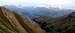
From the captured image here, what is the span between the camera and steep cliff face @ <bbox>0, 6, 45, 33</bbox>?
2.94 feet

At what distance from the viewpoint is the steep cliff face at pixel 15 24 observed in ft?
2.94

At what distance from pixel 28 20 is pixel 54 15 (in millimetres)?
163

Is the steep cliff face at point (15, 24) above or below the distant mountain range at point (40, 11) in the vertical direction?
below

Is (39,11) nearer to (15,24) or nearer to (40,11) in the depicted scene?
(40,11)

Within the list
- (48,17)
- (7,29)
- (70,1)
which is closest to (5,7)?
(7,29)

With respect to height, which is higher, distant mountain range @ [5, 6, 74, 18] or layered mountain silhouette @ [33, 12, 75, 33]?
distant mountain range @ [5, 6, 74, 18]

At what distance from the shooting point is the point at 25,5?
0.97 m

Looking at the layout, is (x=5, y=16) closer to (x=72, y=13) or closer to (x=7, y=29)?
(x=7, y=29)

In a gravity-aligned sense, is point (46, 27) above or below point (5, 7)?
below

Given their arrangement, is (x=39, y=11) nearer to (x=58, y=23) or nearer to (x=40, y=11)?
(x=40, y=11)

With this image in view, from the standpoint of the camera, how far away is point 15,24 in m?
0.92

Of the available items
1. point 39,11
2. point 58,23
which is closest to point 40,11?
point 39,11

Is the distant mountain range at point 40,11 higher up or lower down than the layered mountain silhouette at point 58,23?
higher up

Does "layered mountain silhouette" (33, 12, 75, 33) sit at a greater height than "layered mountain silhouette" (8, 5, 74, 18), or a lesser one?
lesser
